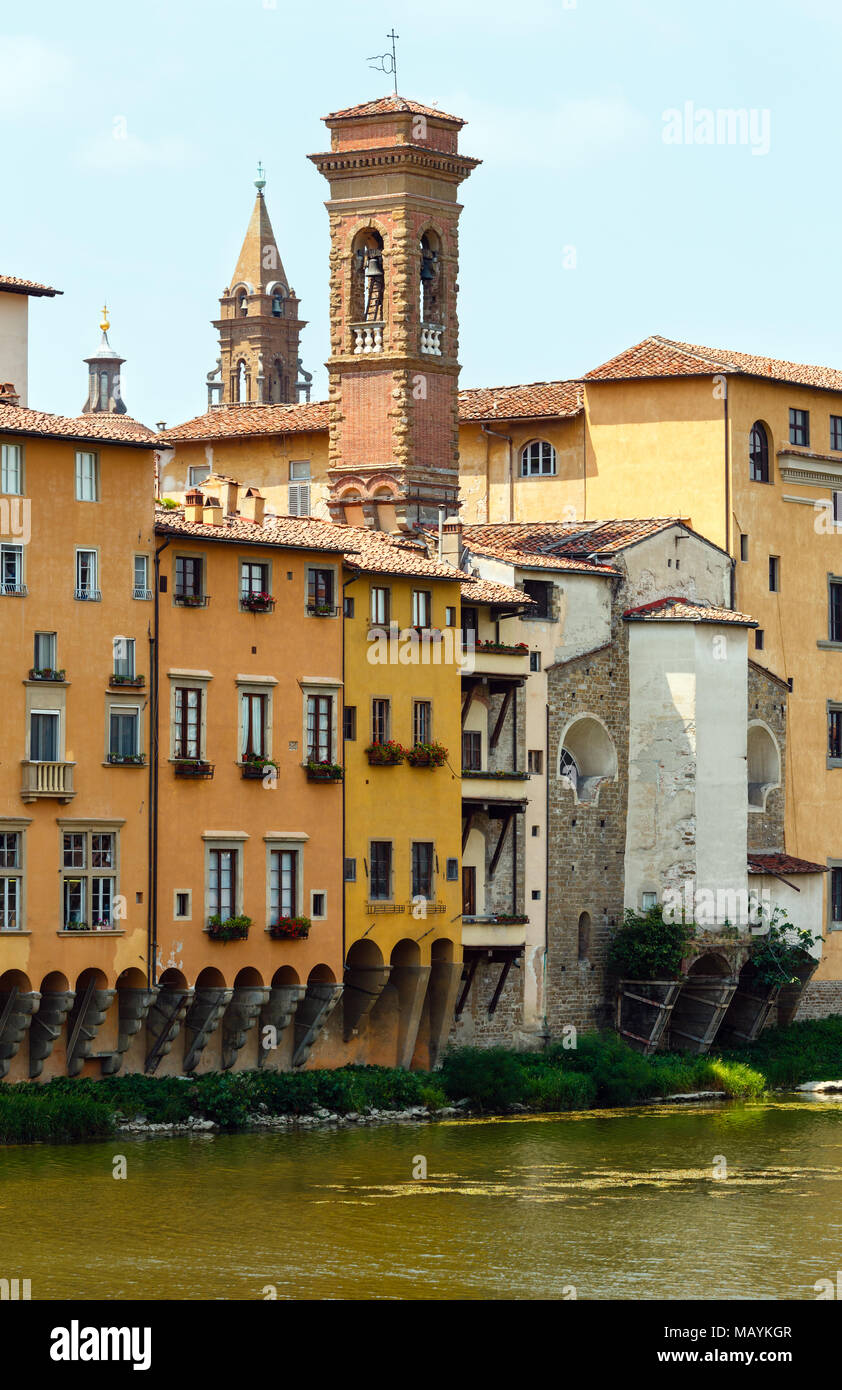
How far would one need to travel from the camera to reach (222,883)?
59.5m

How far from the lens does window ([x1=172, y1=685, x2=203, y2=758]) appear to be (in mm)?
58875

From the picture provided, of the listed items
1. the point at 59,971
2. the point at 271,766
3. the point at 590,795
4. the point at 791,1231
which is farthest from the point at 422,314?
the point at 791,1231

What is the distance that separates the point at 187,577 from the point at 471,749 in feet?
29.5

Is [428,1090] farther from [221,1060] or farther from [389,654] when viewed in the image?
[389,654]

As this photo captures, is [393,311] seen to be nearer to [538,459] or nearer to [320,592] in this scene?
[538,459]

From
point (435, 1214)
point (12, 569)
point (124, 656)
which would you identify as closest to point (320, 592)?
point (124, 656)

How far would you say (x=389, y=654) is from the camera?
63.1 meters

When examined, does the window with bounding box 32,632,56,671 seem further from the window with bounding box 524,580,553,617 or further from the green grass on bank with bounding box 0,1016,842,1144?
the window with bounding box 524,580,553,617

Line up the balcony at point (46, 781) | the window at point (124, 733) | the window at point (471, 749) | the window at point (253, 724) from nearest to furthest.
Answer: the balcony at point (46, 781) < the window at point (124, 733) < the window at point (253, 724) < the window at point (471, 749)

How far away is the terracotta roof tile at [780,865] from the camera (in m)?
72.1

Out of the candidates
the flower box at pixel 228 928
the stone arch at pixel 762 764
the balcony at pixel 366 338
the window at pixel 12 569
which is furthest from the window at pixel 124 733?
the stone arch at pixel 762 764

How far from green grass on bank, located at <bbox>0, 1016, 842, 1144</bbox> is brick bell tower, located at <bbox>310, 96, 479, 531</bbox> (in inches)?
507

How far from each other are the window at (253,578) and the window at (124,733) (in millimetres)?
3584

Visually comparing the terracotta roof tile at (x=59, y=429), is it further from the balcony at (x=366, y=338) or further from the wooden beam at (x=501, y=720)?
the balcony at (x=366, y=338)
